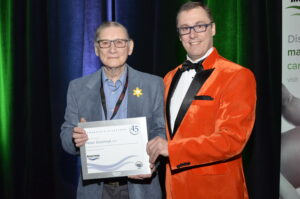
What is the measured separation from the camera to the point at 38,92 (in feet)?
12.0

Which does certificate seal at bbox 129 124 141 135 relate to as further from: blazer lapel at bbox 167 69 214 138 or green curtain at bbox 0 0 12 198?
green curtain at bbox 0 0 12 198

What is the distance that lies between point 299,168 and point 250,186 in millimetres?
501

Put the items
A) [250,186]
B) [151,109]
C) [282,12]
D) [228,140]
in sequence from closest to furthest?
[228,140], [151,109], [282,12], [250,186]

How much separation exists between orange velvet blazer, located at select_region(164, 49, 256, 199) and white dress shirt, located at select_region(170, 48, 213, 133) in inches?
1.5

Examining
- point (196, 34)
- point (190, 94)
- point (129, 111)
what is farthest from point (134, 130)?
point (196, 34)

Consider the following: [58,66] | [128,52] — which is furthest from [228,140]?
[58,66]

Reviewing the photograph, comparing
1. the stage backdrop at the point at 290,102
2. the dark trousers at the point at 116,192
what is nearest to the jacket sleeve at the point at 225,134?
the dark trousers at the point at 116,192

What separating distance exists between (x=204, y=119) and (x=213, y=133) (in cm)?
12

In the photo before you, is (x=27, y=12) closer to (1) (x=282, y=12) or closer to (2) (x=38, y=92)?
(2) (x=38, y=92)

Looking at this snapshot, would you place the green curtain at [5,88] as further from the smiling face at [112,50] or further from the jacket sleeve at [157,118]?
the jacket sleeve at [157,118]

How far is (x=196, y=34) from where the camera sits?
2.24 m

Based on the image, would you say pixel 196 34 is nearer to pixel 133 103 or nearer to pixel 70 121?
pixel 133 103

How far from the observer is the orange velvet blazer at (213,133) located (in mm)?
2016

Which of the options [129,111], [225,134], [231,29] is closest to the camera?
[225,134]
